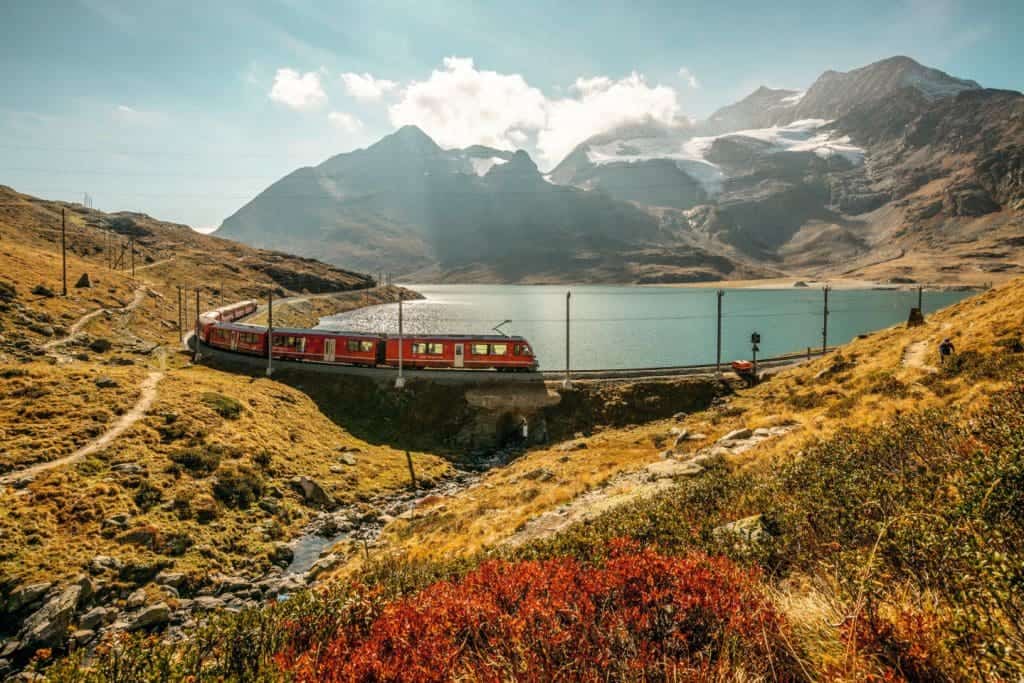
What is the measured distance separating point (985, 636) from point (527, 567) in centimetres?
468

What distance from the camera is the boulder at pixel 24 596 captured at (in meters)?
14.4

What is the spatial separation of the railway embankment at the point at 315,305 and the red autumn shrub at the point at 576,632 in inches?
2841

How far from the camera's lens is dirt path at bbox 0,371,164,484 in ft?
63.8

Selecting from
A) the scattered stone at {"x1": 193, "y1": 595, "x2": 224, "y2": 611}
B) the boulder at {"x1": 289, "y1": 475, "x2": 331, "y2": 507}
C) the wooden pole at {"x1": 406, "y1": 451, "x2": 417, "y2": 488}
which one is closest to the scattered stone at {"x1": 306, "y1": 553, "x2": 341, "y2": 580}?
the scattered stone at {"x1": 193, "y1": 595, "x2": 224, "y2": 611}

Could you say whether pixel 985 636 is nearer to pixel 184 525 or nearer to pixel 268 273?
pixel 184 525

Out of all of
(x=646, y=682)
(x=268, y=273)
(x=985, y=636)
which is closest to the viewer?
(x=985, y=636)

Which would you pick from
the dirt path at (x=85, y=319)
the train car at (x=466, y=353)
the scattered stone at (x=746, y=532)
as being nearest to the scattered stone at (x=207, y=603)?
the scattered stone at (x=746, y=532)

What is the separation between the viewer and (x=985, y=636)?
3.28 meters

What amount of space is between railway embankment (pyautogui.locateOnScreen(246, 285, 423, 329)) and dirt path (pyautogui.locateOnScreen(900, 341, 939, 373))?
2531 inches

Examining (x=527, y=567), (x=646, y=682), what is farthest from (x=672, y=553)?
(x=646, y=682)

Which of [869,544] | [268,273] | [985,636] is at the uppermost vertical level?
[268,273]

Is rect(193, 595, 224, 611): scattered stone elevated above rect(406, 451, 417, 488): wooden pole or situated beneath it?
situated beneath

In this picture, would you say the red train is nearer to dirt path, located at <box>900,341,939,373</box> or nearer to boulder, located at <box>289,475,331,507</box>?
boulder, located at <box>289,475,331,507</box>

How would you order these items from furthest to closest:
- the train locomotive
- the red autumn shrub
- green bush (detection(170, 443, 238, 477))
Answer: the train locomotive → green bush (detection(170, 443, 238, 477)) → the red autumn shrub
